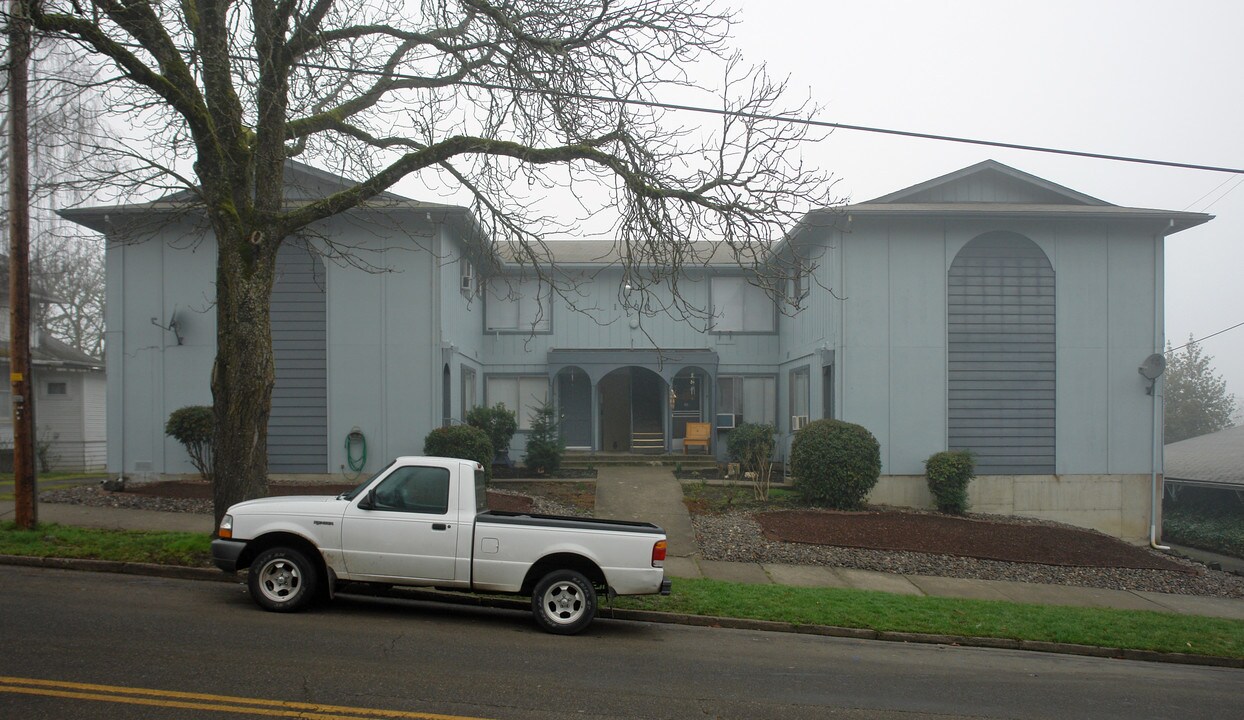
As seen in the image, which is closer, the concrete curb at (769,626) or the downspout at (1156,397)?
the concrete curb at (769,626)

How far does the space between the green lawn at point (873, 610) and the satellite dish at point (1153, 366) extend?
9051mm

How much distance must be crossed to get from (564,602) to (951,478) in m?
12.4

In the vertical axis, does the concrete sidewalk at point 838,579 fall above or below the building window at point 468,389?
below

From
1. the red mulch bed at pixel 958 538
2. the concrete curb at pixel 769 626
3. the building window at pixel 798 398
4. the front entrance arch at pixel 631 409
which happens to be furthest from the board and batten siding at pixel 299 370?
the building window at pixel 798 398

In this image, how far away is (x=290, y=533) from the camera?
8805 millimetres

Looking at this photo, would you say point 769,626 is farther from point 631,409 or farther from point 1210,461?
point 1210,461

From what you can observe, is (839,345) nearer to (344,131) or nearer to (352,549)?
(344,131)

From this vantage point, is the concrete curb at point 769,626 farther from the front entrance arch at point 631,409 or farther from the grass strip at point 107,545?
the front entrance arch at point 631,409

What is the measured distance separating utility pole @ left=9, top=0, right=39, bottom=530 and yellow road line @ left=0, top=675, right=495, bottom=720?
6994 millimetres

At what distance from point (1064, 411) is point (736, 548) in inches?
382

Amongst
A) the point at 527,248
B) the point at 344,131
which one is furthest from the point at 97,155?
the point at 527,248

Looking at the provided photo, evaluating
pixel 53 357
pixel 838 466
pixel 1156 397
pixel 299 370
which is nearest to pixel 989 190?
pixel 1156 397

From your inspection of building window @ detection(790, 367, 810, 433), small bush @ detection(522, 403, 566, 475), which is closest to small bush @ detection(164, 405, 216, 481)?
small bush @ detection(522, 403, 566, 475)

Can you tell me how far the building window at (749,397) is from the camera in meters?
26.4
